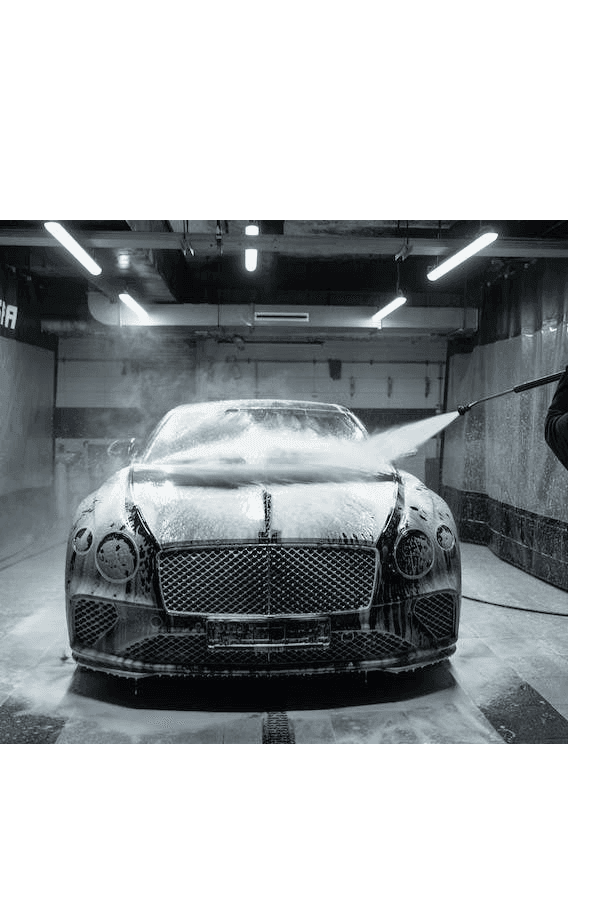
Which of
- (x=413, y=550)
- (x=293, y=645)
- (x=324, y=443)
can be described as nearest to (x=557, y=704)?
(x=413, y=550)

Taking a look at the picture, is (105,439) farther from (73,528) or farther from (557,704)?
(557,704)

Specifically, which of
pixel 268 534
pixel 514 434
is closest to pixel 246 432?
pixel 268 534

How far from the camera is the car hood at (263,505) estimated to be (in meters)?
2.47

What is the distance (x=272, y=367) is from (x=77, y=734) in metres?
3.53

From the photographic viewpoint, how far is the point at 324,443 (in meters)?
3.68

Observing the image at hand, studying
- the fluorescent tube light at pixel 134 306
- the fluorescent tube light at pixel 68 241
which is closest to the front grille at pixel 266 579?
the fluorescent tube light at pixel 68 241

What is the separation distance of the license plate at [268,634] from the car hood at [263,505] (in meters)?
0.34

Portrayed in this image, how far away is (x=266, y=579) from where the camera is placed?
244 cm

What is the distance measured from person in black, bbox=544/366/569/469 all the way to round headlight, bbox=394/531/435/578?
66 centimetres

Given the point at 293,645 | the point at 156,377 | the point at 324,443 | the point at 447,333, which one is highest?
the point at 447,333

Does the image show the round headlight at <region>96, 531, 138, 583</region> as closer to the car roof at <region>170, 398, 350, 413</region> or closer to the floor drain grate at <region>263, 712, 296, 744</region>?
the floor drain grate at <region>263, 712, 296, 744</region>

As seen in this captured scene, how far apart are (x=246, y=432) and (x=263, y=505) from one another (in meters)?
1.19

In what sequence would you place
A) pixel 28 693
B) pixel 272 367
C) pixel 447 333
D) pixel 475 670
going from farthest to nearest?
pixel 447 333, pixel 272 367, pixel 475 670, pixel 28 693

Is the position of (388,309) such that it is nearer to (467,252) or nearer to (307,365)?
(307,365)
